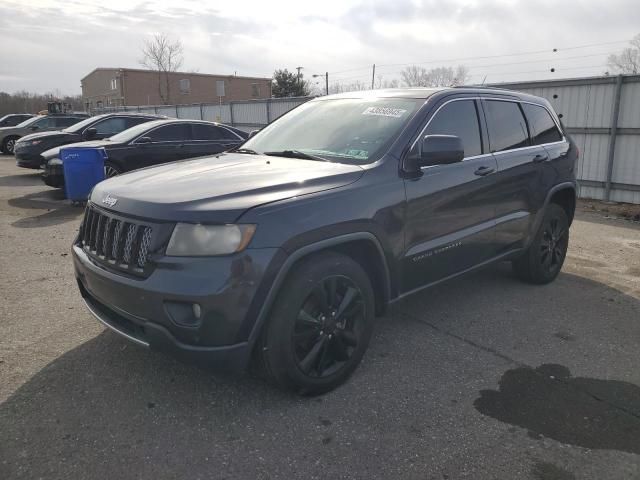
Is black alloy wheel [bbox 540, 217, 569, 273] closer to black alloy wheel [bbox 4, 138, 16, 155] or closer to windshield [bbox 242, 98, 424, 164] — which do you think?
windshield [bbox 242, 98, 424, 164]

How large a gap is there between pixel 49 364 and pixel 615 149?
1078 centimetres

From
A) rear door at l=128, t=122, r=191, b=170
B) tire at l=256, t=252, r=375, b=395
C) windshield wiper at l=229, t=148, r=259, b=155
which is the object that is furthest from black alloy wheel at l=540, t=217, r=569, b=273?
rear door at l=128, t=122, r=191, b=170

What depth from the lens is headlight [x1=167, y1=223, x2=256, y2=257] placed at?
105 inches

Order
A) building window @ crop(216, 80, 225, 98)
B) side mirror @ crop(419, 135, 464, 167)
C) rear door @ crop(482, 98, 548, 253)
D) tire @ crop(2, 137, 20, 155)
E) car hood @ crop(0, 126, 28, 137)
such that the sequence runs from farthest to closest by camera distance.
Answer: building window @ crop(216, 80, 225, 98)
tire @ crop(2, 137, 20, 155)
car hood @ crop(0, 126, 28, 137)
rear door @ crop(482, 98, 548, 253)
side mirror @ crop(419, 135, 464, 167)

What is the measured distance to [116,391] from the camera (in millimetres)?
3176

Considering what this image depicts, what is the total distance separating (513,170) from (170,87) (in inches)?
2213

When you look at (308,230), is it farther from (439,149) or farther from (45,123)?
(45,123)

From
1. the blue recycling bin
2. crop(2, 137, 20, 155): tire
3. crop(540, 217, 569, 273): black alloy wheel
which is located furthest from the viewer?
crop(2, 137, 20, 155): tire

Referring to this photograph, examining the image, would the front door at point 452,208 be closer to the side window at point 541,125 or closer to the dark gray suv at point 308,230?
the dark gray suv at point 308,230

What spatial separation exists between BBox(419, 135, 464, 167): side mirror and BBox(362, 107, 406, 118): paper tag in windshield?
1.26 ft

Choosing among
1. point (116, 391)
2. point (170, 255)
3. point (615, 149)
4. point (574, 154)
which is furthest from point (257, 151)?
point (615, 149)

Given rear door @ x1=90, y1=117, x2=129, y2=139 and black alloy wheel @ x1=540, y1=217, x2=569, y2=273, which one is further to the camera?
rear door @ x1=90, y1=117, x2=129, y2=139

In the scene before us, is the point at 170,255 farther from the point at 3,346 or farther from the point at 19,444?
the point at 3,346

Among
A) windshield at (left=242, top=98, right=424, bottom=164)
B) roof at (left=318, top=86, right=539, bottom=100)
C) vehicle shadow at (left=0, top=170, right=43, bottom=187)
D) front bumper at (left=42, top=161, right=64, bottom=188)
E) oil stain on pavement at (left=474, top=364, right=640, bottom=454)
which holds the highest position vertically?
roof at (left=318, top=86, right=539, bottom=100)
